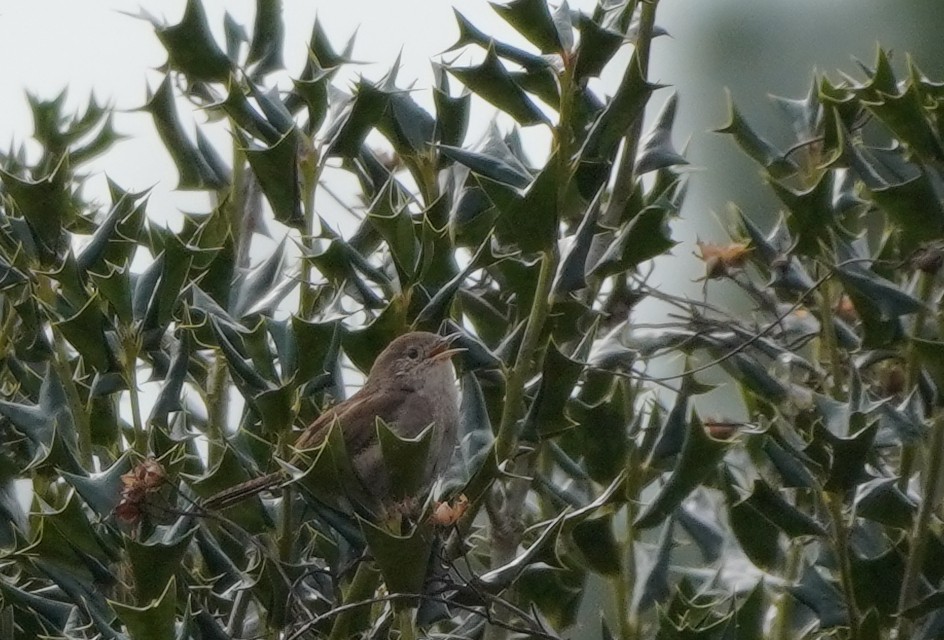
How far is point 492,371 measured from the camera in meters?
2.84

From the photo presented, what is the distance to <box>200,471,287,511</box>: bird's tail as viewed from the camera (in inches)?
98.7

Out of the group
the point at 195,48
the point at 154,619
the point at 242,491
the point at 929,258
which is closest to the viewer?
the point at 154,619

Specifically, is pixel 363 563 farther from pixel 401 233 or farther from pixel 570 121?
pixel 570 121

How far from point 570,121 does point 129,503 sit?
105 centimetres

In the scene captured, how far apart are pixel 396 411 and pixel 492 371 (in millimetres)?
1131

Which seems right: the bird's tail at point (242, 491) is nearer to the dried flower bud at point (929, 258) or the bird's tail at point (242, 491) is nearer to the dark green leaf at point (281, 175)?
the dark green leaf at point (281, 175)

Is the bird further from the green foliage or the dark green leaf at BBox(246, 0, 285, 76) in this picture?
the dark green leaf at BBox(246, 0, 285, 76)

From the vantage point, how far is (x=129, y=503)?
7.80 ft

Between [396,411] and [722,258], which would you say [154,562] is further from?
[396,411]

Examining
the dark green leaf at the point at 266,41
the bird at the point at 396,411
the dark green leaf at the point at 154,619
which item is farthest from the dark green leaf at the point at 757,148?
the dark green leaf at the point at 154,619

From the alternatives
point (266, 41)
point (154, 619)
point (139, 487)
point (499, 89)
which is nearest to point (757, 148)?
point (499, 89)

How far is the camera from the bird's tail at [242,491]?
2508mm

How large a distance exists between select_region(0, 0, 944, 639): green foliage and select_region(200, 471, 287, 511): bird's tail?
17 millimetres

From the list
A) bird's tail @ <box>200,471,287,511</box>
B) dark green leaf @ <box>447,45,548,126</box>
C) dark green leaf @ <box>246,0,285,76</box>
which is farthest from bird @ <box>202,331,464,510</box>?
dark green leaf @ <box>246,0,285,76</box>
